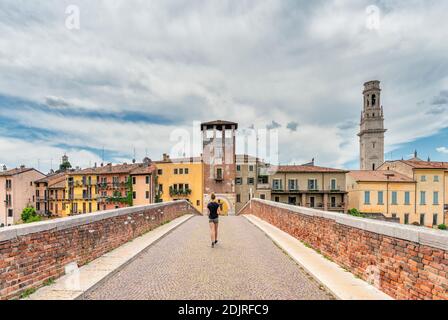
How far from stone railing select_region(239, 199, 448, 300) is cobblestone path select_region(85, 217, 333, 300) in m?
0.97

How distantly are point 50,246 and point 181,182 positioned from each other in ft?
134

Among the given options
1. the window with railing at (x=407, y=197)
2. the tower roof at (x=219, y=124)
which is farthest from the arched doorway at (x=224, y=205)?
the window with railing at (x=407, y=197)

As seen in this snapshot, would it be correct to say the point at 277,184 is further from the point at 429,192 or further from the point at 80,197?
the point at 80,197

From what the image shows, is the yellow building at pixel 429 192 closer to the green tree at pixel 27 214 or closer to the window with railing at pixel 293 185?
the window with railing at pixel 293 185

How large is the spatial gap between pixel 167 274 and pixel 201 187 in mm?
39585

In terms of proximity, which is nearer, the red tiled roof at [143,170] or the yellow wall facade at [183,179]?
the yellow wall facade at [183,179]

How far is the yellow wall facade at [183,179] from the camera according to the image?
45.1 metres

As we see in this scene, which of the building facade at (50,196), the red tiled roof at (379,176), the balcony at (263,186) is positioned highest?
the red tiled roof at (379,176)

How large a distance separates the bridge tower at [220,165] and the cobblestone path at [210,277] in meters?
35.5

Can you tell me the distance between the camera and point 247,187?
46.5 meters

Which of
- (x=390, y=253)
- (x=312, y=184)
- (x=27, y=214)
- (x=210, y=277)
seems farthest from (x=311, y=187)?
(x=27, y=214)

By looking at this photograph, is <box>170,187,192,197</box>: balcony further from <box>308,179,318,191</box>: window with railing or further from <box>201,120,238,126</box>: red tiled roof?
<box>308,179,318,191</box>: window with railing

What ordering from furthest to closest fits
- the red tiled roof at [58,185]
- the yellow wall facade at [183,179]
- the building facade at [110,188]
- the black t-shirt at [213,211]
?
the red tiled roof at [58,185] < the building facade at [110,188] < the yellow wall facade at [183,179] < the black t-shirt at [213,211]

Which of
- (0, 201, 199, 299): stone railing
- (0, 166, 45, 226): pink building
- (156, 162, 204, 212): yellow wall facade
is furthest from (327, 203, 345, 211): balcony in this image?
(0, 166, 45, 226): pink building
